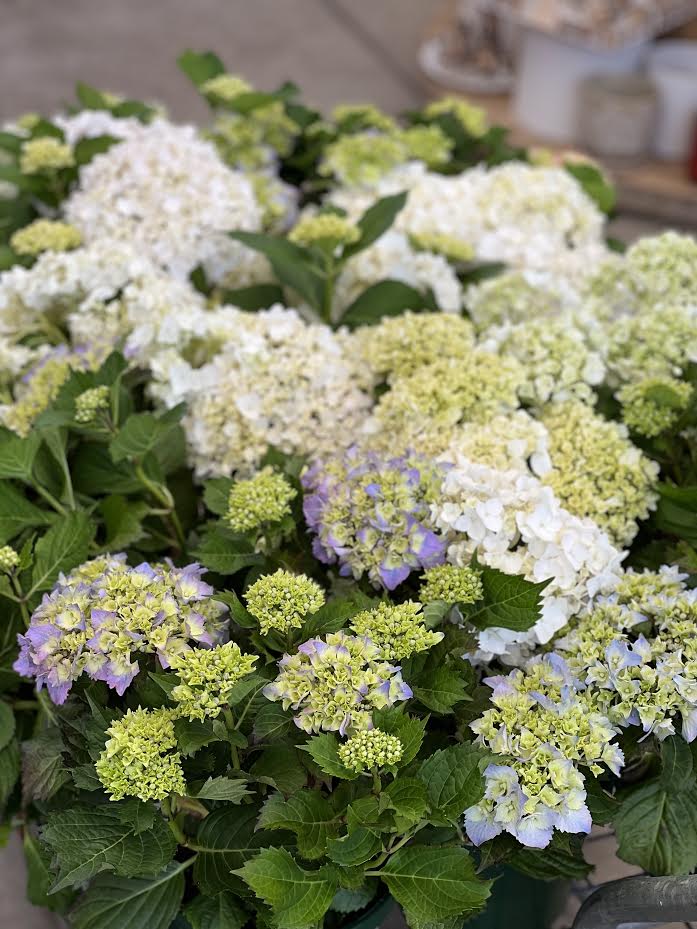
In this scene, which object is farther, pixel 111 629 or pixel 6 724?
pixel 6 724

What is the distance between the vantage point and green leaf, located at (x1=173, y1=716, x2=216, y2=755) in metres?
0.58

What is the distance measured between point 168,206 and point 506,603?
0.64m

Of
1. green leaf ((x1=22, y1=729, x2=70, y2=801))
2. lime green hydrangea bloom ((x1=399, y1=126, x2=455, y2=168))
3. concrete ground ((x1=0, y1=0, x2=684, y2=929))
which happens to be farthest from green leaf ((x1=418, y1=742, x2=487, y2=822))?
concrete ground ((x1=0, y1=0, x2=684, y2=929))

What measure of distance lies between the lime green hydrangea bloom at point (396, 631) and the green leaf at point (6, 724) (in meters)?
0.28

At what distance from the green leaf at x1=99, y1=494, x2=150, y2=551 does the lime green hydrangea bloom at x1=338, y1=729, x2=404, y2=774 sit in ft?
1.01

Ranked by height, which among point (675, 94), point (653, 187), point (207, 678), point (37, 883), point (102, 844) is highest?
point (207, 678)

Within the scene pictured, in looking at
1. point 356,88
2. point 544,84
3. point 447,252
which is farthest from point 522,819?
point 356,88

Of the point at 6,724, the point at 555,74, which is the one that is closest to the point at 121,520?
the point at 6,724

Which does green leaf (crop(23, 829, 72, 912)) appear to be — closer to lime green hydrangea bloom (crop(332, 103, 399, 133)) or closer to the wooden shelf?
lime green hydrangea bloom (crop(332, 103, 399, 133))

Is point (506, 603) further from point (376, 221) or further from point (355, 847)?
point (376, 221)

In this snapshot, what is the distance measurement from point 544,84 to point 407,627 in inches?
98.2

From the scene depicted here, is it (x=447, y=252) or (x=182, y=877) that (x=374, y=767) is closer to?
(x=182, y=877)

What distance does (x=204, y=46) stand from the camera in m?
4.34

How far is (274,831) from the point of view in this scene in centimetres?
62
